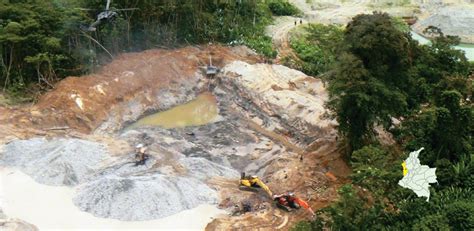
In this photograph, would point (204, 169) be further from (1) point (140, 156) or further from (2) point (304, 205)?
(2) point (304, 205)

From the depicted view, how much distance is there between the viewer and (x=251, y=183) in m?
18.4

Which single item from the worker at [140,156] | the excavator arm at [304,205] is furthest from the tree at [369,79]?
the worker at [140,156]

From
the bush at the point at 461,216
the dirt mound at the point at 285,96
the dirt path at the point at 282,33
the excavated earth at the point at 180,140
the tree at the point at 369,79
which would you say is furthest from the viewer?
the dirt path at the point at 282,33

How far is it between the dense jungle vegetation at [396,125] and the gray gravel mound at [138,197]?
4.60 metres

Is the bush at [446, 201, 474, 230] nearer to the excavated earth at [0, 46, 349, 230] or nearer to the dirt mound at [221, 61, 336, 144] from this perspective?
the excavated earth at [0, 46, 349, 230]

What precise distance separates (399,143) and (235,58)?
436 inches

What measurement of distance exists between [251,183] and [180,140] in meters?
4.79

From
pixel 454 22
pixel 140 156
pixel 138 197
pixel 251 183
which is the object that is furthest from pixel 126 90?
pixel 454 22

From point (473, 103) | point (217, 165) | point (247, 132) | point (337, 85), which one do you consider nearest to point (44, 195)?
point (217, 165)

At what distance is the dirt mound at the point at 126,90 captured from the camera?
74.0 ft

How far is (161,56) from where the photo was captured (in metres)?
27.6

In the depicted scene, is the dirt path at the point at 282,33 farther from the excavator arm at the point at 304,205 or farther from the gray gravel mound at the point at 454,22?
the excavator arm at the point at 304,205

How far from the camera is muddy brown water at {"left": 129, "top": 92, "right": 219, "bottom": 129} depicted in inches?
944

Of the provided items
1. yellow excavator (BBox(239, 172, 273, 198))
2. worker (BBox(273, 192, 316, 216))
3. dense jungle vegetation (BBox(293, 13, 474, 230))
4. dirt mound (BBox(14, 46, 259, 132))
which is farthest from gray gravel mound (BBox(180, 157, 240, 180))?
dirt mound (BBox(14, 46, 259, 132))
